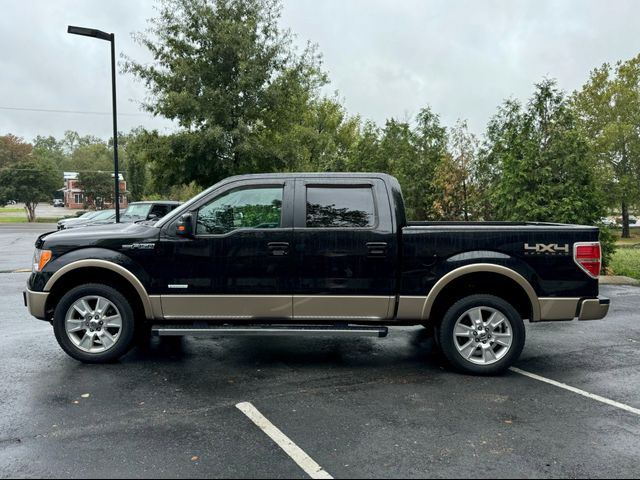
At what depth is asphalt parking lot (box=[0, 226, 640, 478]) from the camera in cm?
340

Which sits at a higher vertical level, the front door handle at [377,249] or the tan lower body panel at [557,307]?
the front door handle at [377,249]

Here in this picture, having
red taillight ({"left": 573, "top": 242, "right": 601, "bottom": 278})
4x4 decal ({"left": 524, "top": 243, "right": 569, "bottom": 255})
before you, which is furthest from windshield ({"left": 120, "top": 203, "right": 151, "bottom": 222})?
red taillight ({"left": 573, "top": 242, "right": 601, "bottom": 278})

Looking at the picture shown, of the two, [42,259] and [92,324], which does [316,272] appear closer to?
[92,324]

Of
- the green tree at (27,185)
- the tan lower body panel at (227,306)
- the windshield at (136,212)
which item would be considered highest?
the green tree at (27,185)

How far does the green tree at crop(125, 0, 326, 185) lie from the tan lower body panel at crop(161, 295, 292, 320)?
30.6 feet

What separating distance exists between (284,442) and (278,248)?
6.96 feet

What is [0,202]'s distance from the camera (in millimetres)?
57625

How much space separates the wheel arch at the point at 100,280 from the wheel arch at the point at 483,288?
2923 mm

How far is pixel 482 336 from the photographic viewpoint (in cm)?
533

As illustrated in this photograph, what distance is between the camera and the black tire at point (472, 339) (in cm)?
526

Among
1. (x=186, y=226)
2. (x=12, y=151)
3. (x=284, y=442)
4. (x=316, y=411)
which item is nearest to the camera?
(x=284, y=442)

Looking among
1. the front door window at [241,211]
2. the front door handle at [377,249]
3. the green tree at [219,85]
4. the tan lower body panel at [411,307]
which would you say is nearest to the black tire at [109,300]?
the front door window at [241,211]

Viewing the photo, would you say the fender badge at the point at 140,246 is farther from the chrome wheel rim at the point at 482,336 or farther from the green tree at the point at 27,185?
the green tree at the point at 27,185

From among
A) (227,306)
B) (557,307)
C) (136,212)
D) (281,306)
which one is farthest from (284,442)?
(136,212)
